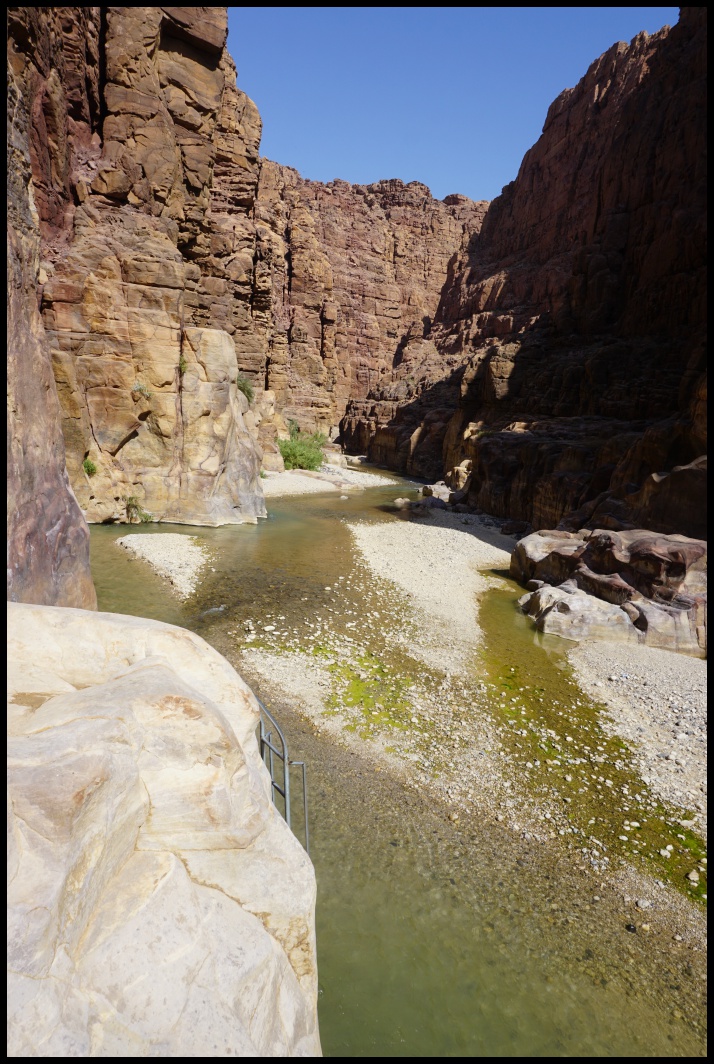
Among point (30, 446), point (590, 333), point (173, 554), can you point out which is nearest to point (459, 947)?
point (30, 446)

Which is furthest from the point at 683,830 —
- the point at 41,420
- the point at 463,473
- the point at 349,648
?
the point at 463,473

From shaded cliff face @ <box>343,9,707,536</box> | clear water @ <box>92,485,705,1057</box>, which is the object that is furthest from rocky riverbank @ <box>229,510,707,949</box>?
shaded cliff face @ <box>343,9,707,536</box>

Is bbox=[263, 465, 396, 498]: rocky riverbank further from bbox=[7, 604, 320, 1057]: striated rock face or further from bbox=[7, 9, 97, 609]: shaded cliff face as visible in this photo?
bbox=[7, 604, 320, 1057]: striated rock face

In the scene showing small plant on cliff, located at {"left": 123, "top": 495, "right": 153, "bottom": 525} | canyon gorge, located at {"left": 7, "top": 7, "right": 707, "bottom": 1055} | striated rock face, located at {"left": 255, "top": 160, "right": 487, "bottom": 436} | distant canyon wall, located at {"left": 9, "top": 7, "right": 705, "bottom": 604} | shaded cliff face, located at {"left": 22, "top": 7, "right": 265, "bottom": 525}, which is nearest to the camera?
canyon gorge, located at {"left": 7, "top": 7, "right": 707, "bottom": 1055}

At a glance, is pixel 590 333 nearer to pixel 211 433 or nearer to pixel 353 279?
pixel 211 433

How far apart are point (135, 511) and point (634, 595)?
808 inches

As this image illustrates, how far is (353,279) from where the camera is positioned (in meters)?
96.9

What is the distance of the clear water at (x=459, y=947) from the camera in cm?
496

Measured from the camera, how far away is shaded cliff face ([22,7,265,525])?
20.9 meters

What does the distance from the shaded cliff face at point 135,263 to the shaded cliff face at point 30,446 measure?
12.1 m

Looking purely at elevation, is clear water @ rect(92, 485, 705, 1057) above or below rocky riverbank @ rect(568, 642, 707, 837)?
below

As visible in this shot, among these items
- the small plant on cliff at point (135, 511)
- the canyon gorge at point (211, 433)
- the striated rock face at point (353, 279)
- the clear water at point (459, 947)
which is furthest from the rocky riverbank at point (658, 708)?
the striated rock face at point (353, 279)

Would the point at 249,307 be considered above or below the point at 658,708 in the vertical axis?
above

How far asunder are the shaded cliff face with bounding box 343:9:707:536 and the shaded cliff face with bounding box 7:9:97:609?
18.2 metres
